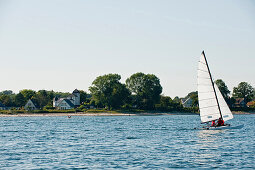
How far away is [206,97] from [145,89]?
129943mm

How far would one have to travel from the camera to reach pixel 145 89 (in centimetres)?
18688

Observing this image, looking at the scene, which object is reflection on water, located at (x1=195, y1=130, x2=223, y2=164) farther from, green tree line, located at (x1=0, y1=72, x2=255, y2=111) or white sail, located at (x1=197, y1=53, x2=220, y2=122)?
green tree line, located at (x1=0, y1=72, x2=255, y2=111)

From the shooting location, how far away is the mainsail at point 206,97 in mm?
56719

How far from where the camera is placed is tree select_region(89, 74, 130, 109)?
177375mm

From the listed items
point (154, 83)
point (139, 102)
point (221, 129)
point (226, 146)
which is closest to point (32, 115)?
point (139, 102)

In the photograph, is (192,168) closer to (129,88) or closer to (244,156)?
(244,156)

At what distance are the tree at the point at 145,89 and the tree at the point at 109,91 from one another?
23.3 feet

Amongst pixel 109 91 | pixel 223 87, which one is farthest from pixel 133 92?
pixel 223 87

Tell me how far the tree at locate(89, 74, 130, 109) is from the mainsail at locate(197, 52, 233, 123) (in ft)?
393

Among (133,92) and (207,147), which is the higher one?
(133,92)

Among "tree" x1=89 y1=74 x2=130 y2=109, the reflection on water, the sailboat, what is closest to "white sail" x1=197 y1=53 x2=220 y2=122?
the sailboat

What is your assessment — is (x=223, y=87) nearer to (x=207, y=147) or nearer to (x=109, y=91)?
(x=109, y=91)

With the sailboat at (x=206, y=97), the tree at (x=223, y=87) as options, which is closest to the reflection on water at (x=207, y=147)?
the sailboat at (x=206, y=97)

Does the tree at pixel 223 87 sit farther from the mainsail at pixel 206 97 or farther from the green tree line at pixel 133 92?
the mainsail at pixel 206 97
